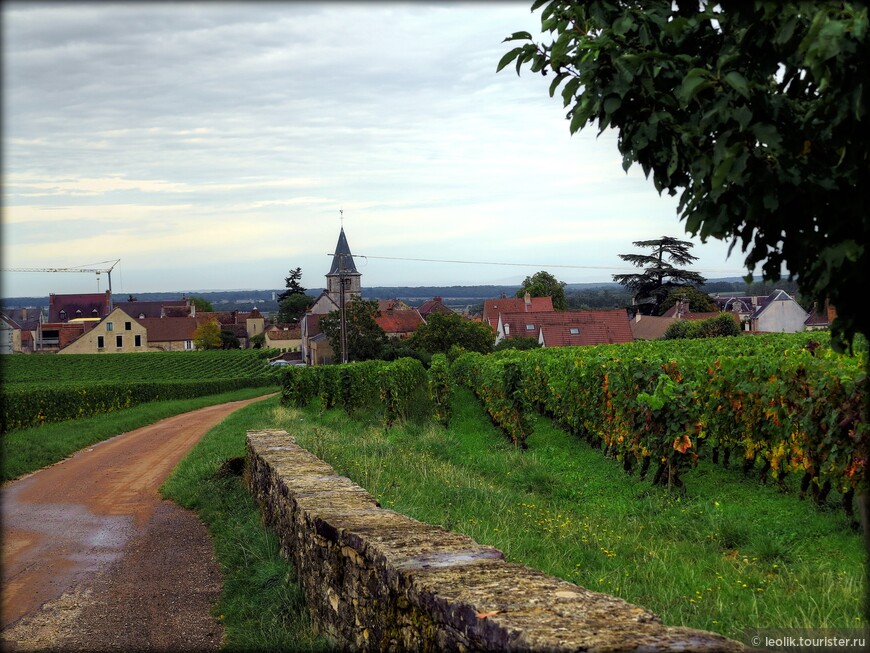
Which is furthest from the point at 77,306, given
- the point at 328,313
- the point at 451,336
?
the point at 451,336

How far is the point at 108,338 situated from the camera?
95812 millimetres

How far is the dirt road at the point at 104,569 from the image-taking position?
6.74 metres

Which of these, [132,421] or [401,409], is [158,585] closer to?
[401,409]

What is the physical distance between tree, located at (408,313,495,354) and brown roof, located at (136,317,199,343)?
59.0 meters

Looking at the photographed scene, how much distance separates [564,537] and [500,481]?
18.9 feet

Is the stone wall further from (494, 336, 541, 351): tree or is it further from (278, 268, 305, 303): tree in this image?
(278, 268, 305, 303): tree

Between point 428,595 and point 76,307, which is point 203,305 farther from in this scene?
point 428,595

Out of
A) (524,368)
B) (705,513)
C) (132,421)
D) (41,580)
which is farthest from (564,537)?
(132,421)

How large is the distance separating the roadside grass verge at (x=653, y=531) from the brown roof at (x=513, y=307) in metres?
78.2

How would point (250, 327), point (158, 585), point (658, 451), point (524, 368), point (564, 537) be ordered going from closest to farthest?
point (158, 585)
point (564, 537)
point (658, 451)
point (524, 368)
point (250, 327)

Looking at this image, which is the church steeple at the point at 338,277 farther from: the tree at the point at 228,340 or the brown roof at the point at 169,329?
the brown roof at the point at 169,329

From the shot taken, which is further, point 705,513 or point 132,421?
point 132,421

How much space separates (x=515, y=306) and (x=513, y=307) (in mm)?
452

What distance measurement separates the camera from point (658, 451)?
1425cm
